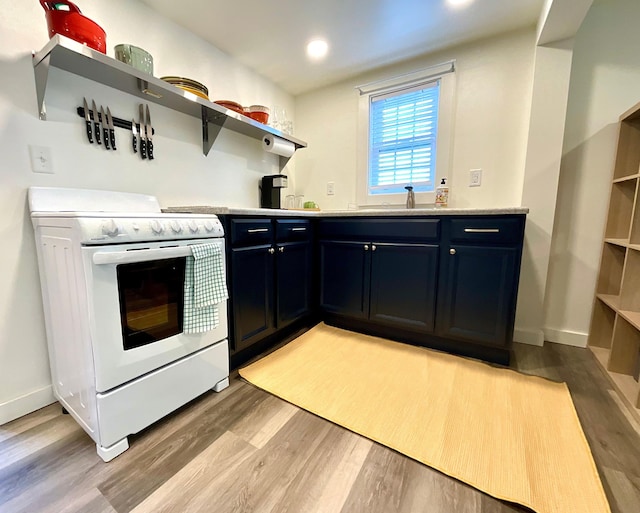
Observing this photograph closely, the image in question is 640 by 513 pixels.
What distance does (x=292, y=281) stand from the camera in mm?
2045

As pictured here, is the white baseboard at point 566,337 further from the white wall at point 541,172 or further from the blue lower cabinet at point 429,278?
the blue lower cabinet at point 429,278

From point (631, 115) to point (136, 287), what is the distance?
2.77 meters

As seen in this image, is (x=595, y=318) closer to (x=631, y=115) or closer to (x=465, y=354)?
(x=465, y=354)

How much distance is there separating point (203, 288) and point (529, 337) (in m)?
2.24

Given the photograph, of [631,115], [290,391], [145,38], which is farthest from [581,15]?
[290,391]

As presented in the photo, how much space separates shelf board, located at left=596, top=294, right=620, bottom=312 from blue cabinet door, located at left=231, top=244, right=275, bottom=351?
201 cm

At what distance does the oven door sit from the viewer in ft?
3.25

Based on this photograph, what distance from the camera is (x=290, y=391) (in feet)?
4.80

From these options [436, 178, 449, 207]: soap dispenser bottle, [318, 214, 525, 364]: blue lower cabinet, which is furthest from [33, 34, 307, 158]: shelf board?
[436, 178, 449, 207]: soap dispenser bottle

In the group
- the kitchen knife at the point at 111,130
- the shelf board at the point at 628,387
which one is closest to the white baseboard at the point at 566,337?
the shelf board at the point at 628,387

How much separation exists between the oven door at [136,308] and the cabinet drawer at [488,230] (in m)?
1.41

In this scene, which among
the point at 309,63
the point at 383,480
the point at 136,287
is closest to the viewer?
the point at 383,480

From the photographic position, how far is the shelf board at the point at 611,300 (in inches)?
64.0

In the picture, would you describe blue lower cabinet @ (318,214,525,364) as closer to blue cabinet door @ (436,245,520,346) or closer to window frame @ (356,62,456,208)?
blue cabinet door @ (436,245,520,346)
